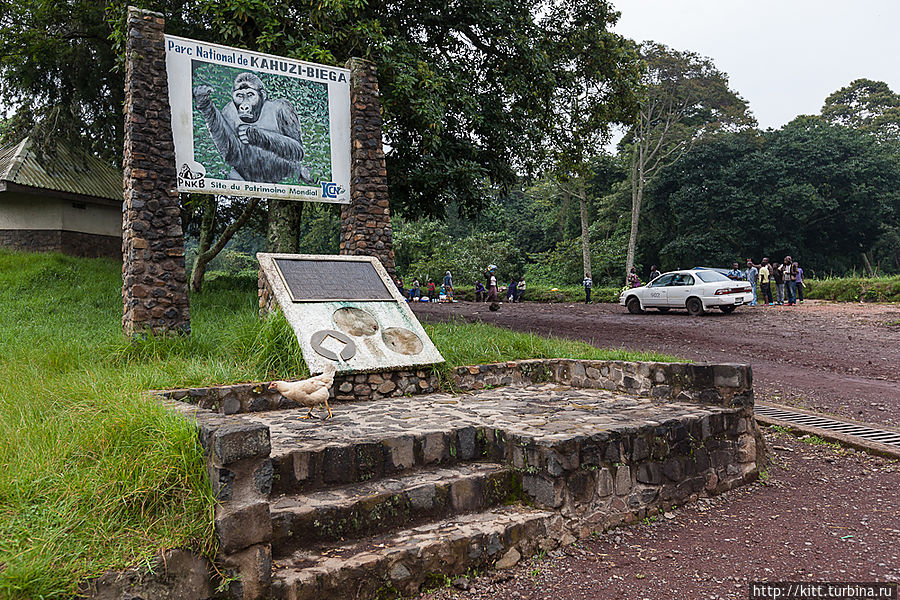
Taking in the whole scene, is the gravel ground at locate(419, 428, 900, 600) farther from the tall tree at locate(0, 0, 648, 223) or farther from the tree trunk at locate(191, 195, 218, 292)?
the tree trunk at locate(191, 195, 218, 292)

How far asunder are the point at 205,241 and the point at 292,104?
975cm

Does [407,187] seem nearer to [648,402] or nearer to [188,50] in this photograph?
[188,50]

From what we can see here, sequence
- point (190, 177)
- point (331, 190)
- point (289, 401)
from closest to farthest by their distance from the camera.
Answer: point (289, 401)
point (190, 177)
point (331, 190)

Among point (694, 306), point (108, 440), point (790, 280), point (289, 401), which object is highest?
point (790, 280)

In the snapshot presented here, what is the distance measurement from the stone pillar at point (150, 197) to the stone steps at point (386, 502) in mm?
4371

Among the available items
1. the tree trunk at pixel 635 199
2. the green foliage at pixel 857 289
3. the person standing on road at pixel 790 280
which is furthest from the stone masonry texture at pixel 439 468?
the tree trunk at pixel 635 199

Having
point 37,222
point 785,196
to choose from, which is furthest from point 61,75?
point 785,196

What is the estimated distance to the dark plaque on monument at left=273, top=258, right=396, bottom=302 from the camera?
6.58 m

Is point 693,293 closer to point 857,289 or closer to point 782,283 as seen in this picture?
point 782,283

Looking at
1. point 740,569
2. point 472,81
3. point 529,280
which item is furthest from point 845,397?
point 529,280

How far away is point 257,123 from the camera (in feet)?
26.2

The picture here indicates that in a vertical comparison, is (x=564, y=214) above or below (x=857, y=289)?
above

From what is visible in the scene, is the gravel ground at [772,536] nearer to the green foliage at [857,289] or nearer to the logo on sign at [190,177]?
the logo on sign at [190,177]

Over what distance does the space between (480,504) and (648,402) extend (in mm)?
2491
